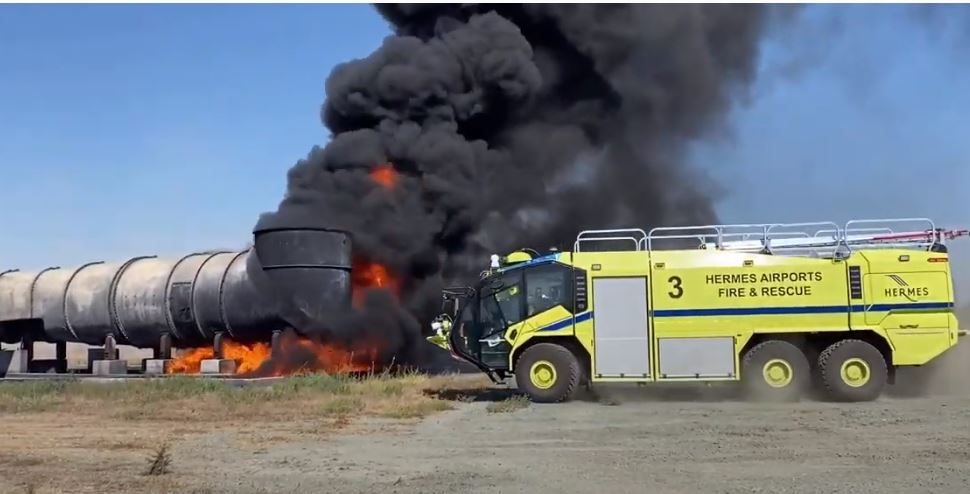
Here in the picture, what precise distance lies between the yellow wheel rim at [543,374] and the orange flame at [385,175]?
7704 mm

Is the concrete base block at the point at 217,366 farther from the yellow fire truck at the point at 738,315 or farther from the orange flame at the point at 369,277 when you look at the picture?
the yellow fire truck at the point at 738,315

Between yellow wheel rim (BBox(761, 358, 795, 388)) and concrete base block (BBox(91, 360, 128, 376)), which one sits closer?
yellow wheel rim (BBox(761, 358, 795, 388))

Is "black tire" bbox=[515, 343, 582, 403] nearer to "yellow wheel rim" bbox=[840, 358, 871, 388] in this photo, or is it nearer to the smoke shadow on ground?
the smoke shadow on ground

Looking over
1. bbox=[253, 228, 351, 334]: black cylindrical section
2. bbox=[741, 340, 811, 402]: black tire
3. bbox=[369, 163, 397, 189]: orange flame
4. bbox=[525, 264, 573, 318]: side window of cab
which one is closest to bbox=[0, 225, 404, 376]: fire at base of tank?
bbox=[253, 228, 351, 334]: black cylindrical section

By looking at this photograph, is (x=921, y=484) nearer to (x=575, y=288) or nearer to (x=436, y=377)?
(x=575, y=288)

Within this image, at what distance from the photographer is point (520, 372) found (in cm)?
1436

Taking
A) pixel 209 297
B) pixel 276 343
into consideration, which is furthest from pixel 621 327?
pixel 209 297

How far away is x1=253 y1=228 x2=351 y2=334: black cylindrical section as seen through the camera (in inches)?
730

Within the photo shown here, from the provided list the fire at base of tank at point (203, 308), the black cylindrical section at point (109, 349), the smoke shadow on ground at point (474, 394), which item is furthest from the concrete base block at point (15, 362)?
the smoke shadow on ground at point (474, 394)

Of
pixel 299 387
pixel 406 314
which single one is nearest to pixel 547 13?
pixel 406 314

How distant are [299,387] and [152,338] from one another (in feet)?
23.7

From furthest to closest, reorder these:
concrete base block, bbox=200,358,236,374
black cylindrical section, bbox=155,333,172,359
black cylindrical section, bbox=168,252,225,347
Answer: black cylindrical section, bbox=155,333,172,359, black cylindrical section, bbox=168,252,225,347, concrete base block, bbox=200,358,236,374

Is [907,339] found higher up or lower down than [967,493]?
higher up

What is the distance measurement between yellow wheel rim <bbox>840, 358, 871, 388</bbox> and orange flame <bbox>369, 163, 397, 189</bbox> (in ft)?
36.2
